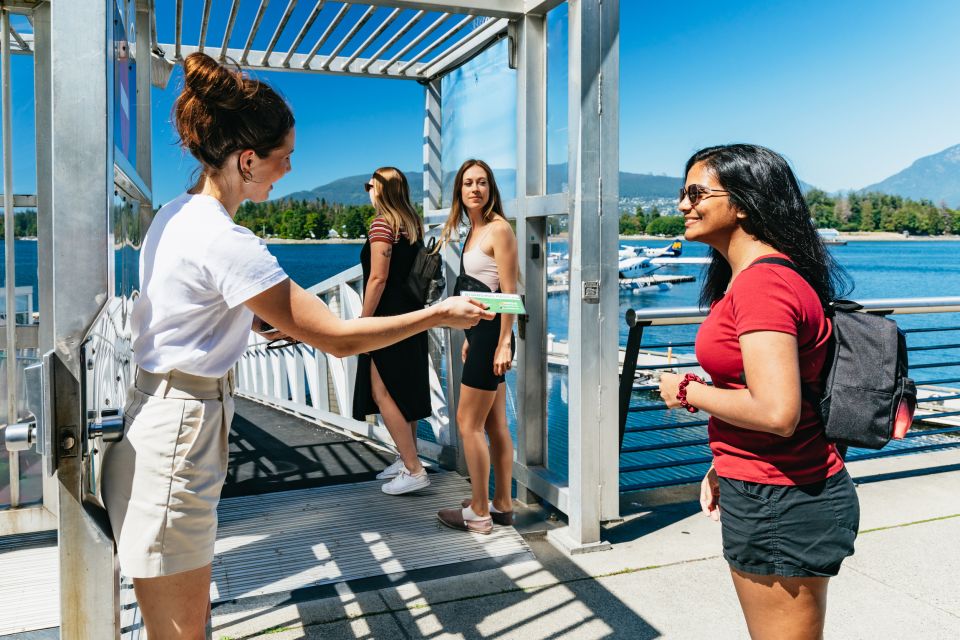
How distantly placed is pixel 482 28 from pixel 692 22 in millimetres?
136527

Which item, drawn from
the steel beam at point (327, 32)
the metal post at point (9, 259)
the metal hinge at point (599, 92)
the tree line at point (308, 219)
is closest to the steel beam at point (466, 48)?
the steel beam at point (327, 32)

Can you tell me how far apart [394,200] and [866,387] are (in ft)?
9.71

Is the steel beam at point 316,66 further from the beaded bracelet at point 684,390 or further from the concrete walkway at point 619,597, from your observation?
the beaded bracelet at point 684,390

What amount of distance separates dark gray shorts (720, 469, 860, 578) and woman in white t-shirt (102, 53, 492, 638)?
0.92 m

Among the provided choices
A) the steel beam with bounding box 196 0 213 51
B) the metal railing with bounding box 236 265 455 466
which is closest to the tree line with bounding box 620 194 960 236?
the metal railing with bounding box 236 265 455 466

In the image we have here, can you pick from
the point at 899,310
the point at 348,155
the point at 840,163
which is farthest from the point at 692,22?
the point at 899,310

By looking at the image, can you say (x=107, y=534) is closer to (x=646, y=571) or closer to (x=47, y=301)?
(x=47, y=301)

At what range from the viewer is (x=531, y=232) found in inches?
157

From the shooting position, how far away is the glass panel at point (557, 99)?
3697mm

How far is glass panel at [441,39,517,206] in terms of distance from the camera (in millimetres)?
4184

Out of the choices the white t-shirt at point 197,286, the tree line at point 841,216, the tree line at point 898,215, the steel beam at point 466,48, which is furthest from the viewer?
the tree line at point 898,215

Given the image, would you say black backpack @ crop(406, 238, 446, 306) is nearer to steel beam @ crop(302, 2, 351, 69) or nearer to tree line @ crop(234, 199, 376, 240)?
steel beam @ crop(302, 2, 351, 69)

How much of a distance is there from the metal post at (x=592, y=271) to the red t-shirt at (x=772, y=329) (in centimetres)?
170

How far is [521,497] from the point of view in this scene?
13.6 ft
